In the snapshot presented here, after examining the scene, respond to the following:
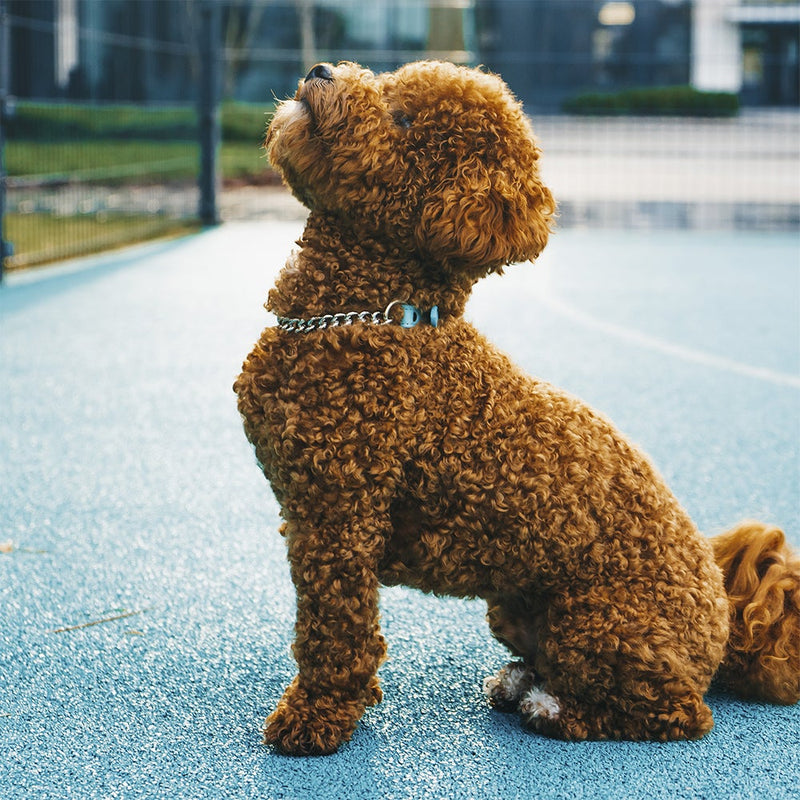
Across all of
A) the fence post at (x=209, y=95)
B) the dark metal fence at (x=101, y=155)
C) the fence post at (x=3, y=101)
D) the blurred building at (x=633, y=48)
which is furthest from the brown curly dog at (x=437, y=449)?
the blurred building at (x=633, y=48)

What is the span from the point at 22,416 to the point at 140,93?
563cm

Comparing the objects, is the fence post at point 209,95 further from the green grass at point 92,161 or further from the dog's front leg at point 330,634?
the dog's front leg at point 330,634

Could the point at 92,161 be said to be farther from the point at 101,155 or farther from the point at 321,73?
the point at 321,73

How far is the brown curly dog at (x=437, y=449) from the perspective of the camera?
2.00m

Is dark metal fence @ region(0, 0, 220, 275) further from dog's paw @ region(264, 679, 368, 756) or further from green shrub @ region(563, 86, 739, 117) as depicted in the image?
dog's paw @ region(264, 679, 368, 756)

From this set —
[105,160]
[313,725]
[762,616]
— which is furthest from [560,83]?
[313,725]

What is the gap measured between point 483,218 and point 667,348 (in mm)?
4514

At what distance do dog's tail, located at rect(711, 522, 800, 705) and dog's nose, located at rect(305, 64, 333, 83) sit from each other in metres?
1.29

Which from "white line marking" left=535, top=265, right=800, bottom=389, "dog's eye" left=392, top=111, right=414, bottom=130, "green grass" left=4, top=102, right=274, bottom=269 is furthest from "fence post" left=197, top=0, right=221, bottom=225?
"dog's eye" left=392, top=111, right=414, bottom=130

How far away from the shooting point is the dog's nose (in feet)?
6.51

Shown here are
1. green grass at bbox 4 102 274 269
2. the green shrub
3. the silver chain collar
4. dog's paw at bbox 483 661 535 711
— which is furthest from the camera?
the green shrub

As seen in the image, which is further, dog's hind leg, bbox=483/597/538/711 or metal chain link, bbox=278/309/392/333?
dog's hind leg, bbox=483/597/538/711

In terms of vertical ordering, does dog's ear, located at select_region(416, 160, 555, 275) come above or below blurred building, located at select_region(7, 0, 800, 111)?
below

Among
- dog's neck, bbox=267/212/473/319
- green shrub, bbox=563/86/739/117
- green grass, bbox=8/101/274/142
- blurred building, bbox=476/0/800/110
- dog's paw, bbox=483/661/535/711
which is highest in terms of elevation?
blurred building, bbox=476/0/800/110
